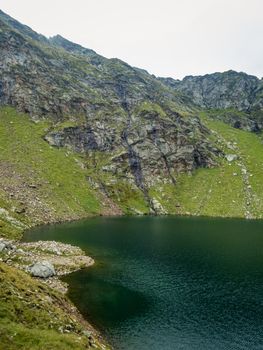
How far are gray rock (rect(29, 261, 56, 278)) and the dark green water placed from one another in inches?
185

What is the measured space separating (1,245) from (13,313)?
45609mm

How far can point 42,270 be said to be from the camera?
80.8 meters

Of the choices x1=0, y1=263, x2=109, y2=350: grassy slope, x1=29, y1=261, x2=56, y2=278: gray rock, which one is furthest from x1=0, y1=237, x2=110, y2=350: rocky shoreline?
Result: x1=0, y1=263, x2=109, y2=350: grassy slope

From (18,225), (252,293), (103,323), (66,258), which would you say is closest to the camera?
(103,323)

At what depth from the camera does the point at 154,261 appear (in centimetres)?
10156

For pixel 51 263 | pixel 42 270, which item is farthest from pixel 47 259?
pixel 42 270

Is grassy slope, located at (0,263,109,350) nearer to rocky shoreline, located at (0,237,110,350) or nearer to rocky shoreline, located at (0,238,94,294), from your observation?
rocky shoreline, located at (0,237,110,350)

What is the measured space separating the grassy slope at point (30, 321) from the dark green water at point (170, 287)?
9244mm

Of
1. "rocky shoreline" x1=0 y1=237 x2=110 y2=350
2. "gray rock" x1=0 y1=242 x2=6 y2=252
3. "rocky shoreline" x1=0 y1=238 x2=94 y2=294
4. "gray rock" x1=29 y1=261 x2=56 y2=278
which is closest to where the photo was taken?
"rocky shoreline" x1=0 y1=237 x2=110 y2=350

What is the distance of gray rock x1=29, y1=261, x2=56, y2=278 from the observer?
79688 mm

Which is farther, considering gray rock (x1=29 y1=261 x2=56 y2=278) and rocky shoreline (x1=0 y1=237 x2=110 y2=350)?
gray rock (x1=29 y1=261 x2=56 y2=278)

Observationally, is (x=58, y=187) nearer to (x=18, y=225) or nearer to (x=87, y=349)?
(x=18, y=225)

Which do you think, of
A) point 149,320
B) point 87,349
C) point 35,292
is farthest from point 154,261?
point 87,349

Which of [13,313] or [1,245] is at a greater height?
[13,313]
